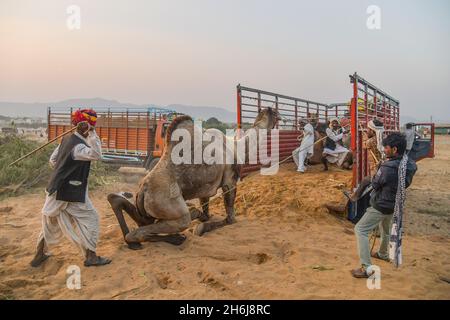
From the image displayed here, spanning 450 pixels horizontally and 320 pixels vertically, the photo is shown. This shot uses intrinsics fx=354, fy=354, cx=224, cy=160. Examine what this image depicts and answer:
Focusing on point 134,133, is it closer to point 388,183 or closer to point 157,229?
point 157,229

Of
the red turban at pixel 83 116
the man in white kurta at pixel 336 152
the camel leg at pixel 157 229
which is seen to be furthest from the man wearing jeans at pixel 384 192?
the man in white kurta at pixel 336 152

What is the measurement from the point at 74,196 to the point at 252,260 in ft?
7.74

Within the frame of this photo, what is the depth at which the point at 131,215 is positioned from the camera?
16.2 feet

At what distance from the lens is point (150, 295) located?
11.8 ft

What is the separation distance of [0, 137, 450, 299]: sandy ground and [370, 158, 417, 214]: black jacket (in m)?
0.77

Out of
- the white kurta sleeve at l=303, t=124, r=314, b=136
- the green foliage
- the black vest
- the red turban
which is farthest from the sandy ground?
the white kurta sleeve at l=303, t=124, r=314, b=136

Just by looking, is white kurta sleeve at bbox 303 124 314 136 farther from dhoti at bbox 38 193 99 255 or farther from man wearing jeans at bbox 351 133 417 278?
dhoti at bbox 38 193 99 255

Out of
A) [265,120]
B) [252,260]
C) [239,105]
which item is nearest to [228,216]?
[252,260]

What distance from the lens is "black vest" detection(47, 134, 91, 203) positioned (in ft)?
13.6

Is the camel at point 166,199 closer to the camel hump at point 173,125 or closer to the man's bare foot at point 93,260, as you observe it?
the camel hump at point 173,125

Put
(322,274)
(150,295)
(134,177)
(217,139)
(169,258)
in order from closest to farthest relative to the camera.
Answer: (150,295) → (322,274) → (169,258) → (217,139) → (134,177)

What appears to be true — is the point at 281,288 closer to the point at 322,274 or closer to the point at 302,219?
the point at 322,274
